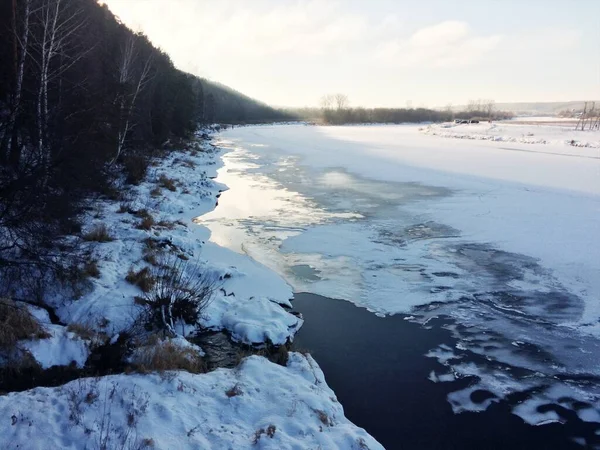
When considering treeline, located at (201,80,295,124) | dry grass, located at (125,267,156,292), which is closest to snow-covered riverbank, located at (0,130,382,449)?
dry grass, located at (125,267,156,292)

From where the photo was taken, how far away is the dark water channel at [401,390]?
16.4 feet

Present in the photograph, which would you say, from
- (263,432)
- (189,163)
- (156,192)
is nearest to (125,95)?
(156,192)

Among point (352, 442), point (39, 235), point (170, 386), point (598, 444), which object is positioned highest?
point (39, 235)

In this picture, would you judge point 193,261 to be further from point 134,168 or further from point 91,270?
point 134,168

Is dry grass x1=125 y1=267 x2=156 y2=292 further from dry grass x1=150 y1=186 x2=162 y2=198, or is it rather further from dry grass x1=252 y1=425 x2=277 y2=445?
dry grass x1=150 y1=186 x2=162 y2=198

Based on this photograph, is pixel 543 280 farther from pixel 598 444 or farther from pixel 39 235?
pixel 39 235

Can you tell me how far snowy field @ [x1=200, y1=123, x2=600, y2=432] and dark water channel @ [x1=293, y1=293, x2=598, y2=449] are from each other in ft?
0.79

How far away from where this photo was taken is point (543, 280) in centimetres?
912

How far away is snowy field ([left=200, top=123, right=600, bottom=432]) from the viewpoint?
21.0 feet

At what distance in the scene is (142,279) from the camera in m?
7.72

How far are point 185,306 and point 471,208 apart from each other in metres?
12.0

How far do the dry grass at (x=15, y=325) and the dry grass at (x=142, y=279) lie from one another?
1984 mm

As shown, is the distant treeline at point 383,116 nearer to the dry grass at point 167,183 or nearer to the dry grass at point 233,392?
the dry grass at point 167,183

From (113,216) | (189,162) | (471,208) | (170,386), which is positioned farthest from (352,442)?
(189,162)
